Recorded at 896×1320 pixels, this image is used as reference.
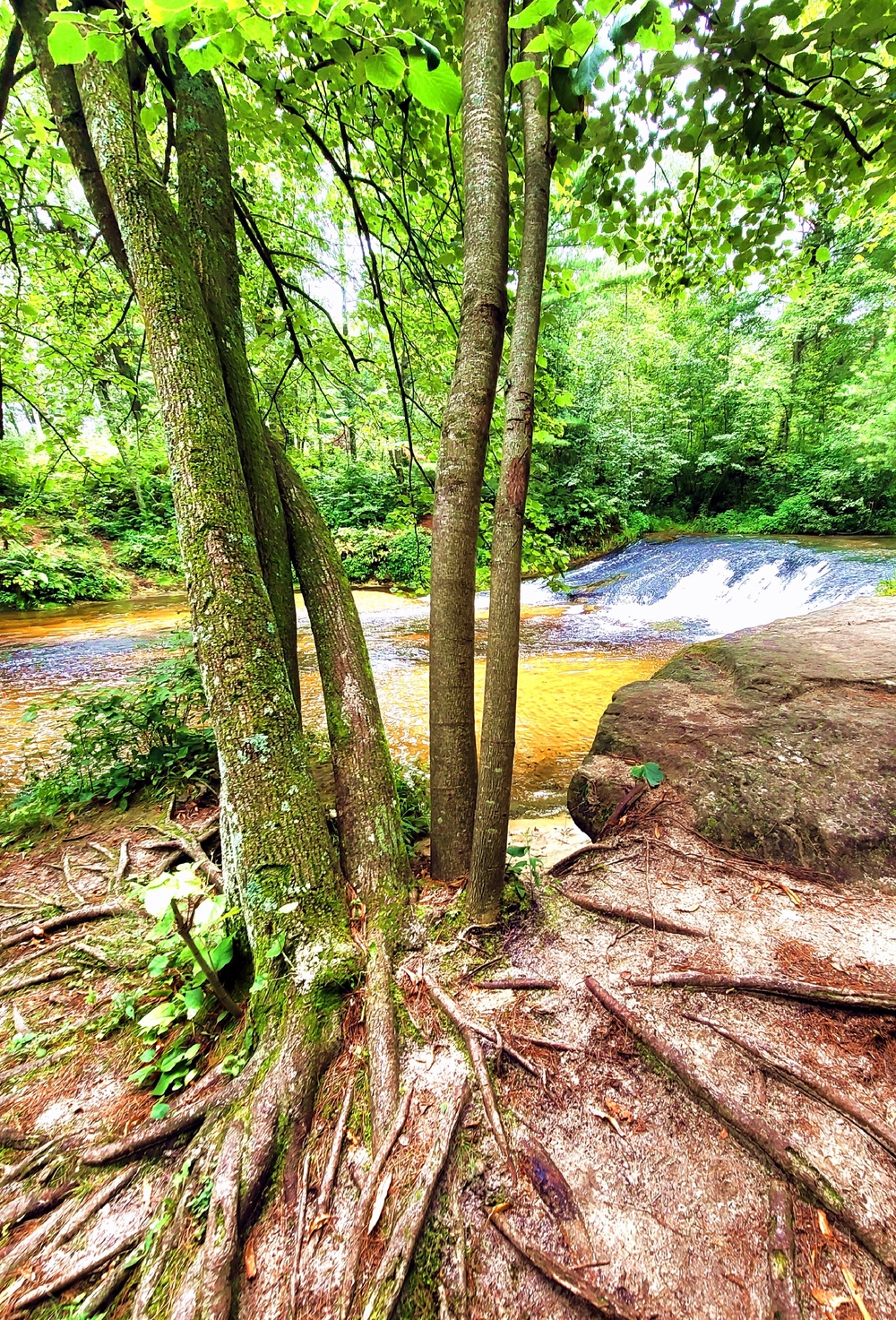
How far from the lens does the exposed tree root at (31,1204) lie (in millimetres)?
1175

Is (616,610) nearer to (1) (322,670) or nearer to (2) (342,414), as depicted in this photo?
(2) (342,414)

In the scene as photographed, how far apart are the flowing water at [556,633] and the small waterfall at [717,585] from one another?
0.12ft

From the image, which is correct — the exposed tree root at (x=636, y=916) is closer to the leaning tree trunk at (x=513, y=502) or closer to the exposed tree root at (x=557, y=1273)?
the leaning tree trunk at (x=513, y=502)

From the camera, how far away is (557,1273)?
105 centimetres

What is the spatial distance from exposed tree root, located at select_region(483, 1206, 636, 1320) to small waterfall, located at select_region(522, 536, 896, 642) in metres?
8.41

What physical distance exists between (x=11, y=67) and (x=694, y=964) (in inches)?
198

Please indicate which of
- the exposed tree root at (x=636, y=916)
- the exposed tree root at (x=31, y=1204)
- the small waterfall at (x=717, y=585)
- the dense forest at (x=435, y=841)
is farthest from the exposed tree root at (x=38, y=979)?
the small waterfall at (x=717, y=585)

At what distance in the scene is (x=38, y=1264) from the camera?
3.58 ft

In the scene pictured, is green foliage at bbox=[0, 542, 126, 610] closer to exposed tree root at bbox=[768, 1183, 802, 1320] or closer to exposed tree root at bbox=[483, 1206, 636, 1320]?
exposed tree root at bbox=[483, 1206, 636, 1320]

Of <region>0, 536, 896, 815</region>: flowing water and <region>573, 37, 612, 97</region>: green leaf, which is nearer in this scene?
<region>573, 37, 612, 97</region>: green leaf

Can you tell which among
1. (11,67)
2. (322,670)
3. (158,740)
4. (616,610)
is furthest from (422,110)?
(616,610)

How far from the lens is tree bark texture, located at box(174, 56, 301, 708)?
93.4 inches

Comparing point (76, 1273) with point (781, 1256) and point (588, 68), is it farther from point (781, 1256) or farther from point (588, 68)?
point (588, 68)

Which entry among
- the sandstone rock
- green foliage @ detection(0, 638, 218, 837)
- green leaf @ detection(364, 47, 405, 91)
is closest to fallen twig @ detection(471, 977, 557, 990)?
the sandstone rock
